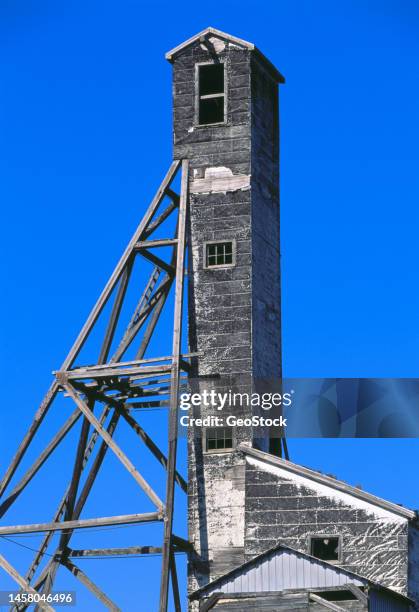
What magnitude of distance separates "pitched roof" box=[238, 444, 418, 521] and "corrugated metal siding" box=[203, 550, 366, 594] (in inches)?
142

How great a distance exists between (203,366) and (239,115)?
8532 mm

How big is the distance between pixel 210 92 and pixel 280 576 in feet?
58.4

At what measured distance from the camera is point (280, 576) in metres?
48.0

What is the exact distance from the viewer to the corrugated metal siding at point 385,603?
1860 inches

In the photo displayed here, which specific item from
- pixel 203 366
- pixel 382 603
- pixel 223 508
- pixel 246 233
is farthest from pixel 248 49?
pixel 382 603

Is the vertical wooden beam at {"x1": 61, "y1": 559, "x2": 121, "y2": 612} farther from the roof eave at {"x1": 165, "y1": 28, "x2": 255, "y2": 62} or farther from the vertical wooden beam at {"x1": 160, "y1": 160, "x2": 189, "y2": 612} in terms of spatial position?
the roof eave at {"x1": 165, "y1": 28, "x2": 255, "y2": 62}

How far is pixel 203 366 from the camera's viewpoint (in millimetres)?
54156

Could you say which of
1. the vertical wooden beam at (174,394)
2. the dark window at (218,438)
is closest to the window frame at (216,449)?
the dark window at (218,438)

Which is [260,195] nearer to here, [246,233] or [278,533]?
[246,233]

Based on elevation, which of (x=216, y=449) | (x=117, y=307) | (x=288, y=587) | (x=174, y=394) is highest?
(x=117, y=307)

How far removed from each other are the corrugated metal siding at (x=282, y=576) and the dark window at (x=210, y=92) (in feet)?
53.0

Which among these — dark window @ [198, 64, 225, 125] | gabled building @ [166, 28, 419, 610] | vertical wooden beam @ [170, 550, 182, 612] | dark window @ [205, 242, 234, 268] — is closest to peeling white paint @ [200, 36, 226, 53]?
gabled building @ [166, 28, 419, 610]

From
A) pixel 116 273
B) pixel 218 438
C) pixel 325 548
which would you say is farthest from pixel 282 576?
pixel 116 273

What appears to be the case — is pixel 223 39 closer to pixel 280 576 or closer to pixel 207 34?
pixel 207 34
